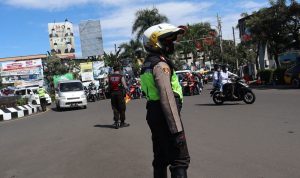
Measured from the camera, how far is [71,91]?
84.0 feet

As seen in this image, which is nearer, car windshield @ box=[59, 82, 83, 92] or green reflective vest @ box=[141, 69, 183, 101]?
green reflective vest @ box=[141, 69, 183, 101]

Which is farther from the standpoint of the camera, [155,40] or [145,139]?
[145,139]

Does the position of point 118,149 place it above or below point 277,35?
below

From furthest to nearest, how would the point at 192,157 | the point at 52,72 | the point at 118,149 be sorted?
the point at 52,72
the point at 118,149
the point at 192,157

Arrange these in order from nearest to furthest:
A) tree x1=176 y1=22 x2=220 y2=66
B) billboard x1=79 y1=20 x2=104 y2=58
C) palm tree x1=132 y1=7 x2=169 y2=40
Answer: palm tree x1=132 y1=7 x2=169 y2=40 → billboard x1=79 y1=20 x2=104 y2=58 → tree x1=176 y1=22 x2=220 y2=66

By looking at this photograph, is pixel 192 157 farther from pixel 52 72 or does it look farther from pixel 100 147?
pixel 52 72

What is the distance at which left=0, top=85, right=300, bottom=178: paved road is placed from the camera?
639 cm

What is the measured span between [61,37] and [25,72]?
19.8 metres

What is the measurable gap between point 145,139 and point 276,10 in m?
26.3

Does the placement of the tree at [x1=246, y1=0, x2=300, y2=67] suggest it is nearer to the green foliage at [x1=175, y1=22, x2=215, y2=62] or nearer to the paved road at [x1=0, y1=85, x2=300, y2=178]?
the paved road at [x1=0, y1=85, x2=300, y2=178]

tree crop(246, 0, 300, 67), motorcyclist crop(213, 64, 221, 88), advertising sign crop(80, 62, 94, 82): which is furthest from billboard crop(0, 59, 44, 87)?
motorcyclist crop(213, 64, 221, 88)

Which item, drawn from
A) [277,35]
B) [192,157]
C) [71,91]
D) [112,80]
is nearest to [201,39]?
[277,35]

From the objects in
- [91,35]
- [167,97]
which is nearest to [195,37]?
[91,35]

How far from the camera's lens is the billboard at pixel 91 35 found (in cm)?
5944
